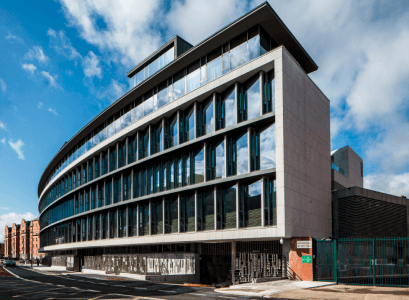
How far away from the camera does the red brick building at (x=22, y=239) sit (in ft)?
494

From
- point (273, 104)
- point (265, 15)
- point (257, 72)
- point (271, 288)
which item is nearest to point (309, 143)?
point (273, 104)

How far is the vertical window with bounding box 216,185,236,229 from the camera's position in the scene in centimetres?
2777

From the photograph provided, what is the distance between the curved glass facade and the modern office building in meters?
0.09

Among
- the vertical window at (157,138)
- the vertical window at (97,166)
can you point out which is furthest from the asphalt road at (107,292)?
the vertical window at (97,166)

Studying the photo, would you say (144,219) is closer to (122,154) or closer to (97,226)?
(122,154)

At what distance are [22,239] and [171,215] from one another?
493 feet

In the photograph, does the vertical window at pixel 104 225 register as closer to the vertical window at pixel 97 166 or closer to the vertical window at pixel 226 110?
the vertical window at pixel 97 166

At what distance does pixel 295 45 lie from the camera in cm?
3092

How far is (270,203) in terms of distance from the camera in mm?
25609

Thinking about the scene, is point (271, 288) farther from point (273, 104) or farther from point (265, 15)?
point (265, 15)

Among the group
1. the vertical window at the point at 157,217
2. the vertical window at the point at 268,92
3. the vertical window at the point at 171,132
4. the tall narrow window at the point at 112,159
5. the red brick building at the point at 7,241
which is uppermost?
the vertical window at the point at 268,92

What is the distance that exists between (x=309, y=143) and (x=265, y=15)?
33.6 feet

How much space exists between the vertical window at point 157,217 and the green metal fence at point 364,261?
15768 millimetres

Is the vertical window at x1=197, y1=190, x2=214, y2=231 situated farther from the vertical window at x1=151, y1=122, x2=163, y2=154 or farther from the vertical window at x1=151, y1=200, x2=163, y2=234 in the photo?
the vertical window at x1=151, y1=122, x2=163, y2=154
